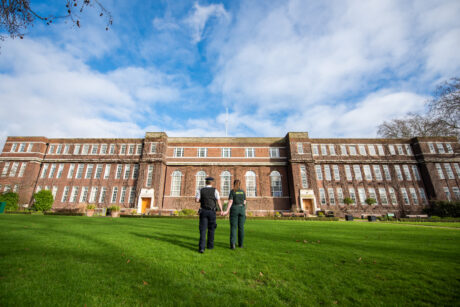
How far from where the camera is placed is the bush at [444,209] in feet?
80.7

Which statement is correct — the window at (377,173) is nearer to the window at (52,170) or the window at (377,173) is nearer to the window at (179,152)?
the window at (179,152)

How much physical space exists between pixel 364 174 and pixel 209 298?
35553 millimetres

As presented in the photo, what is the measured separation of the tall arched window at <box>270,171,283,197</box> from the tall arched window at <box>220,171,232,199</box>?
Answer: 250 inches

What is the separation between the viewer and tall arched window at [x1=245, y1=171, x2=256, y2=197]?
29341 millimetres

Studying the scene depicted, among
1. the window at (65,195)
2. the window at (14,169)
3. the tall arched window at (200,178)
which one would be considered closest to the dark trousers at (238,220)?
the tall arched window at (200,178)

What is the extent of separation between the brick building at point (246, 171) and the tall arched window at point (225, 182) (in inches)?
6.0

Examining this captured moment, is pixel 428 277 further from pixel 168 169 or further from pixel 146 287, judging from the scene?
pixel 168 169

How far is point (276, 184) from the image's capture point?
29953mm

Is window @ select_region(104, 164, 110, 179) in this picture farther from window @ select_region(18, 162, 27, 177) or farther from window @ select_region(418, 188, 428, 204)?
window @ select_region(418, 188, 428, 204)

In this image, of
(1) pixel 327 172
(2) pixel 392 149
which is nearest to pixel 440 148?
(2) pixel 392 149

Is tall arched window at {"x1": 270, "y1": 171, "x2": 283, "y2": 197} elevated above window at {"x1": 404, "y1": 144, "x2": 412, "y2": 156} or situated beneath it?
situated beneath

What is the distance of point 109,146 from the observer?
33.0 m

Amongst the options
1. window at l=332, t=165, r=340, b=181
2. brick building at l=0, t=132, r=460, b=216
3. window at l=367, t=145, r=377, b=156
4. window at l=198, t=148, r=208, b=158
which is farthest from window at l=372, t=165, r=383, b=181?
window at l=198, t=148, r=208, b=158

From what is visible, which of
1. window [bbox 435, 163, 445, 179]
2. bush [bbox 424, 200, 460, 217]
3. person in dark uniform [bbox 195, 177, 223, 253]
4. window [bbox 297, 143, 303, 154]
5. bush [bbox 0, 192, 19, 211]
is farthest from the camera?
window [bbox 297, 143, 303, 154]
